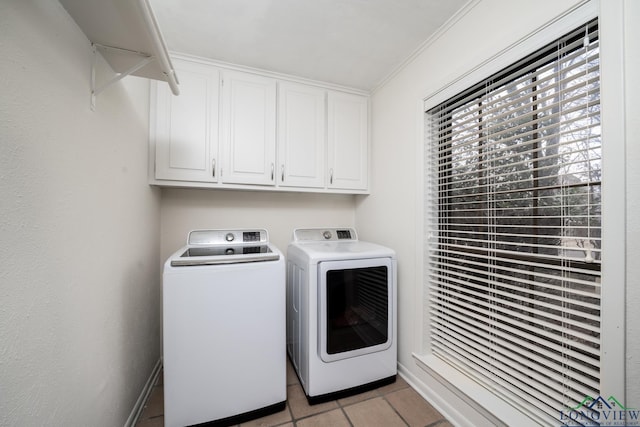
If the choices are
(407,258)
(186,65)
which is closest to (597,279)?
(407,258)

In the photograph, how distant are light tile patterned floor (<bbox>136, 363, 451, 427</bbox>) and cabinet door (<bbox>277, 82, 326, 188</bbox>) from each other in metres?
1.60

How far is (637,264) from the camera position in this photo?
2.65 feet

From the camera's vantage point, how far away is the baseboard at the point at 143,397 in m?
1.39

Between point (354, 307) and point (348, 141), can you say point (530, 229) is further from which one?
point (348, 141)

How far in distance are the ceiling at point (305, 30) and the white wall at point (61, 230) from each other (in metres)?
0.53

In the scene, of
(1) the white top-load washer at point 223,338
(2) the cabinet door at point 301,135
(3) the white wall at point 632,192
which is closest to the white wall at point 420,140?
(3) the white wall at point 632,192

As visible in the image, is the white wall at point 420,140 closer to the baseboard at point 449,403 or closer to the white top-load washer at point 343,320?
the baseboard at point 449,403

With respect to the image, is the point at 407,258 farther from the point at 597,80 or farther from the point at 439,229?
the point at 597,80

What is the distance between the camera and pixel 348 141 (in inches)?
90.0

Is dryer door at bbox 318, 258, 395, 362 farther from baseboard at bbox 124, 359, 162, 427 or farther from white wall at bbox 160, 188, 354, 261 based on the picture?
baseboard at bbox 124, 359, 162, 427

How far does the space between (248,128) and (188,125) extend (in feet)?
1.42

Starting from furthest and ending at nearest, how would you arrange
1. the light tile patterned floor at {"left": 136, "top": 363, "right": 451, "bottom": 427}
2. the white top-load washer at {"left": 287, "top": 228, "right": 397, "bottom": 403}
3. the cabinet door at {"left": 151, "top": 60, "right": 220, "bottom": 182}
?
the cabinet door at {"left": 151, "top": 60, "right": 220, "bottom": 182}, the white top-load washer at {"left": 287, "top": 228, "right": 397, "bottom": 403}, the light tile patterned floor at {"left": 136, "top": 363, "right": 451, "bottom": 427}

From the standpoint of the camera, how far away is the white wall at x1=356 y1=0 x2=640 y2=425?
0.82 meters

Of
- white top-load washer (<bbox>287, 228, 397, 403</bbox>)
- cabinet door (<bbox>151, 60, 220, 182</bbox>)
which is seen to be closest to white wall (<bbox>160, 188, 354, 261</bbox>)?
cabinet door (<bbox>151, 60, 220, 182</bbox>)
